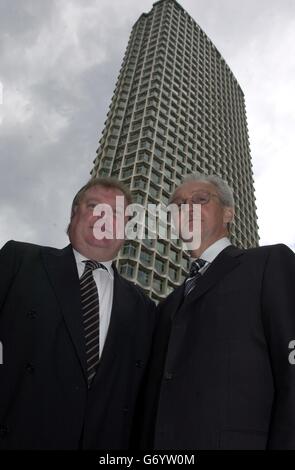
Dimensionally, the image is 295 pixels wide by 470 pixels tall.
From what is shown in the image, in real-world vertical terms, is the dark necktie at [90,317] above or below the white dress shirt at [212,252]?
below

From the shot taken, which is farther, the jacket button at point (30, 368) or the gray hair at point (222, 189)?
the gray hair at point (222, 189)

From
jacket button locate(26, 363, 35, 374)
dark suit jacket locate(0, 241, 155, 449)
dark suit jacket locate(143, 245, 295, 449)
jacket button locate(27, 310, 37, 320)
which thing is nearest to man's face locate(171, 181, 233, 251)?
dark suit jacket locate(143, 245, 295, 449)

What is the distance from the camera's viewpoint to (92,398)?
9.42 ft

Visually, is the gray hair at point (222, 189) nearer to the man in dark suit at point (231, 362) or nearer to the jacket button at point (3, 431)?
the man in dark suit at point (231, 362)

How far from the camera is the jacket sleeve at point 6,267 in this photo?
3.07m

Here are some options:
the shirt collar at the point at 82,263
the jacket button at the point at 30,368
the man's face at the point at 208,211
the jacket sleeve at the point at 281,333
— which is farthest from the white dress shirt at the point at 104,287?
the jacket sleeve at the point at 281,333

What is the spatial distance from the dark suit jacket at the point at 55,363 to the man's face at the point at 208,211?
1.11 m

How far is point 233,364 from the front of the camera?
2561 mm

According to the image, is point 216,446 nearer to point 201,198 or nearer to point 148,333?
point 148,333

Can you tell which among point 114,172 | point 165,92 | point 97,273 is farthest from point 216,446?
point 165,92

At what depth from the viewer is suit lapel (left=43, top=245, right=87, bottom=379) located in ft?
9.64

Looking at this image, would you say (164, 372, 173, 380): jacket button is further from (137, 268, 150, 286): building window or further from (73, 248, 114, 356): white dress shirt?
(137, 268, 150, 286): building window

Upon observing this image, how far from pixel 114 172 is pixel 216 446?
143 ft

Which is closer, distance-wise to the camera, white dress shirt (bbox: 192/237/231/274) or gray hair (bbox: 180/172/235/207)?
white dress shirt (bbox: 192/237/231/274)
